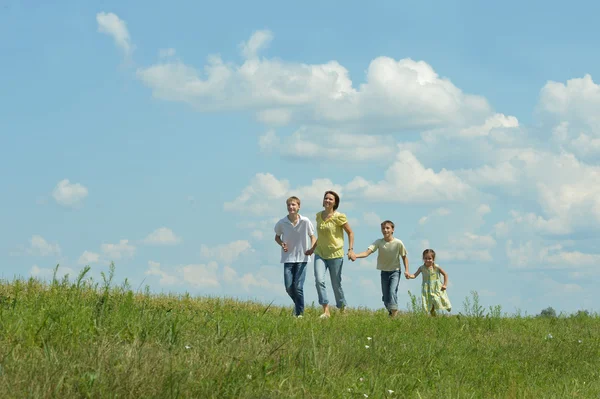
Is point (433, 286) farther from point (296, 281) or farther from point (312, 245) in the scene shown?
point (296, 281)

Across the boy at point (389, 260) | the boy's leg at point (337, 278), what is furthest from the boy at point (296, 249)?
the boy at point (389, 260)

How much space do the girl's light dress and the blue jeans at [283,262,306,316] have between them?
11.5ft

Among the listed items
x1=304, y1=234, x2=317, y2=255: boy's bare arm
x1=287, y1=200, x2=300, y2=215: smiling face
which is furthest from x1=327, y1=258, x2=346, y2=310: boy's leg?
x1=287, y1=200, x2=300, y2=215: smiling face

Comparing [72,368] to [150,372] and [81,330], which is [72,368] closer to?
[150,372]

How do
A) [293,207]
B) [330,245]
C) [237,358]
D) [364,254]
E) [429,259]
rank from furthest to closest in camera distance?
1. [429,259]
2. [364,254]
3. [330,245]
4. [293,207]
5. [237,358]

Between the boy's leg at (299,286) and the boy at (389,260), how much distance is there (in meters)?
1.77

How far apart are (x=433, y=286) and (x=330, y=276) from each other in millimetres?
2786

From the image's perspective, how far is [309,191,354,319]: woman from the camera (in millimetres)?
15016

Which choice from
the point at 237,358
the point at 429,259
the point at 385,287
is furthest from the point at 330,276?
the point at 237,358

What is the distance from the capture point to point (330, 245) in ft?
49.3

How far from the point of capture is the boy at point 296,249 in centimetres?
1448

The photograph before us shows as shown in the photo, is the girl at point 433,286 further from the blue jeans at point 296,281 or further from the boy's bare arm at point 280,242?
the boy's bare arm at point 280,242

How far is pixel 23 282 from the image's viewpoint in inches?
596

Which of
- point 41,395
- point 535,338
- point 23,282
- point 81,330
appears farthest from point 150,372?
point 23,282
